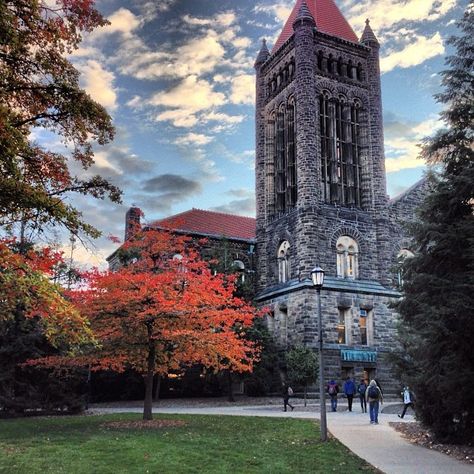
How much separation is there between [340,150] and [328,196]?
14.4 feet

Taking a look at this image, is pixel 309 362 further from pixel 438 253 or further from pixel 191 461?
pixel 191 461

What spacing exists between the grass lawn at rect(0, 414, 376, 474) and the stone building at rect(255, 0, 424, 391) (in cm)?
1989

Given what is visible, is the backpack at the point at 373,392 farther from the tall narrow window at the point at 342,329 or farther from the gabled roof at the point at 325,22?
the gabled roof at the point at 325,22

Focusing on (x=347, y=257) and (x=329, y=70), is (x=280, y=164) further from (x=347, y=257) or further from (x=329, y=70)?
(x=347, y=257)

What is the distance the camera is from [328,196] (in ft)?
132

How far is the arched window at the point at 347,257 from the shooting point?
38.5 m

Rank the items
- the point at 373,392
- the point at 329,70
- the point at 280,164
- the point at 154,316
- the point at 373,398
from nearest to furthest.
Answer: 1. the point at 373,392
2. the point at 373,398
3. the point at 154,316
4. the point at 329,70
5. the point at 280,164

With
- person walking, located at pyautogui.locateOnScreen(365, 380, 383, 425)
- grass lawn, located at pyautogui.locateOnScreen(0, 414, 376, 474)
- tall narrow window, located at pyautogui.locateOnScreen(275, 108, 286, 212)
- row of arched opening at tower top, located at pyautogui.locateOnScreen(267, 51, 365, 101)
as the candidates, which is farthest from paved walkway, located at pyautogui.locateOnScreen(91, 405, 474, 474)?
row of arched opening at tower top, located at pyautogui.locateOnScreen(267, 51, 365, 101)

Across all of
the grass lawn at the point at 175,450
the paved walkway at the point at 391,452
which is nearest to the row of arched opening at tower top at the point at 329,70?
the paved walkway at the point at 391,452

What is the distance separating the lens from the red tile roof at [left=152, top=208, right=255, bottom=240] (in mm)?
44478

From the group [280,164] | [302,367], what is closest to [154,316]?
[302,367]

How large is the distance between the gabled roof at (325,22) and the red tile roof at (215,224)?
14794 millimetres

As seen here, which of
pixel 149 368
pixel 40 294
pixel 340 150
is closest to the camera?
pixel 40 294

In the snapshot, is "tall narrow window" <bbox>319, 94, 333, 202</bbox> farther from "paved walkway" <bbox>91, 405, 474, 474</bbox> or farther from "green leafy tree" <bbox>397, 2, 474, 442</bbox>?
"green leafy tree" <bbox>397, 2, 474, 442</bbox>
